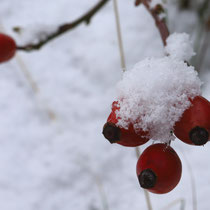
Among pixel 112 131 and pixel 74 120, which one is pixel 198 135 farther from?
pixel 74 120

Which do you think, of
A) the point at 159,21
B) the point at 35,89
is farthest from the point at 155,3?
the point at 35,89

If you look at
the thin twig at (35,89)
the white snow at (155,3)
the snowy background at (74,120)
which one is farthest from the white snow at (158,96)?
the thin twig at (35,89)

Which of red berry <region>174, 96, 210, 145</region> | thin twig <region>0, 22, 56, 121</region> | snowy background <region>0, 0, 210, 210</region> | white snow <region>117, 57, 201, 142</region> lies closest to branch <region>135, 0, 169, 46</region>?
white snow <region>117, 57, 201, 142</region>

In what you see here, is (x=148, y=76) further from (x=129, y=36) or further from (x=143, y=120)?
(x=129, y=36)

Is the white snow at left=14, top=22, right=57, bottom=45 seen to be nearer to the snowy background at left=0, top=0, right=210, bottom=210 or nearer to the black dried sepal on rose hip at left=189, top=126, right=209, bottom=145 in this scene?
the snowy background at left=0, top=0, right=210, bottom=210

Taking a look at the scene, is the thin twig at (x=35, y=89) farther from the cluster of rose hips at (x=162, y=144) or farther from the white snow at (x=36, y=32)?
the cluster of rose hips at (x=162, y=144)

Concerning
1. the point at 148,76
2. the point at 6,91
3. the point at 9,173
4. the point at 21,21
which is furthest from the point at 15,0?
the point at 148,76

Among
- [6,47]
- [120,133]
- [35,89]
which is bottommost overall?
[120,133]
